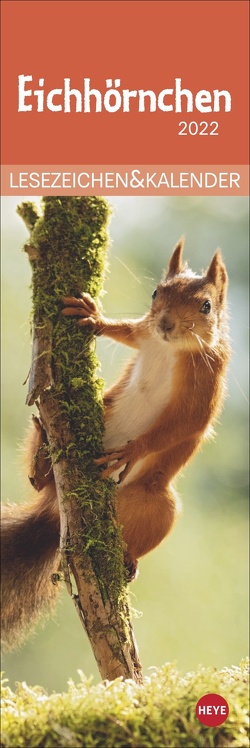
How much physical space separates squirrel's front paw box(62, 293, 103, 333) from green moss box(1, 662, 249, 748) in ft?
3.82

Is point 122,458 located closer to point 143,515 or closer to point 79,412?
point 79,412

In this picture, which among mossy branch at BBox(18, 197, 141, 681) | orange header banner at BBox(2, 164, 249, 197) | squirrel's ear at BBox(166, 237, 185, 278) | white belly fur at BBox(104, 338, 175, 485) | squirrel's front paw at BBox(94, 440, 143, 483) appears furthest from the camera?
squirrel's ear at BBox(166, 237, 185, 278)

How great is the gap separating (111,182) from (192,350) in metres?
0.75

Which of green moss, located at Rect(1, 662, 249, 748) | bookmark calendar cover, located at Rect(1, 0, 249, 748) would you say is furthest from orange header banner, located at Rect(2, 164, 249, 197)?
green moss, located at Rect(1, 662, 249, 748)

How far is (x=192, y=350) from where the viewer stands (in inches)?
128

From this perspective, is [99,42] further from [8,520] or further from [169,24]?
[8,520]

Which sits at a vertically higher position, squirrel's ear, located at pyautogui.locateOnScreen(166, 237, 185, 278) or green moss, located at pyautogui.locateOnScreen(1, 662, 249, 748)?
squirrel's ear, located at pyautogui.locateOnScreen(166, 237, 185, 278)

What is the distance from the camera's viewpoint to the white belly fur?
317 cm

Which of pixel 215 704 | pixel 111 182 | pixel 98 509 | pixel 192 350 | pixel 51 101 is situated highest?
pixel 51 101

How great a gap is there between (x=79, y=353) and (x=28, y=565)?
90cm

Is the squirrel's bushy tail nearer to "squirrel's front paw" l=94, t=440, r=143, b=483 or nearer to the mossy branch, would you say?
"squirrel's front paw" l=94, t=440, r=143, b=483

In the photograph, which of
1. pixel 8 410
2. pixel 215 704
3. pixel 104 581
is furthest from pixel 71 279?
pixel 8 410

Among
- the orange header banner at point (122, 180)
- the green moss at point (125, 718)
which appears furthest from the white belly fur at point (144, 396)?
the green moss at point (125, 718)

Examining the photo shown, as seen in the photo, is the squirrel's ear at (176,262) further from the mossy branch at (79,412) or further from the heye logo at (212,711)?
the heye logo at (212,711)
